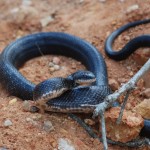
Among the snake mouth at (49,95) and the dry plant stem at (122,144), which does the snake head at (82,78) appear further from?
the dry plant stem at (122,144)

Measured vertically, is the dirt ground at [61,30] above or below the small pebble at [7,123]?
below

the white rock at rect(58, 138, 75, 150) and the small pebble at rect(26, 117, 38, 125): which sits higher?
the small pebble at rect(26, 117, 38, 125)

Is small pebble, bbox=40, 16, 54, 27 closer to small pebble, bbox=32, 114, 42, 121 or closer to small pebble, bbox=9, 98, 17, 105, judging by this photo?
small pebble, bbox=9, 98, 17, 105

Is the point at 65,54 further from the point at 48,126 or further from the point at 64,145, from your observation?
the point at 64,145

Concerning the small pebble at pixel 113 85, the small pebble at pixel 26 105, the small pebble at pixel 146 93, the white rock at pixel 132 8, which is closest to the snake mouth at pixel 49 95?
the small pebble at pixel 26 105

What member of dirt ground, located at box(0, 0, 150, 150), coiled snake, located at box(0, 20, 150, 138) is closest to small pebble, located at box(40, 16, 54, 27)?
dirt ground, located at box(0, 0, 150, 150)

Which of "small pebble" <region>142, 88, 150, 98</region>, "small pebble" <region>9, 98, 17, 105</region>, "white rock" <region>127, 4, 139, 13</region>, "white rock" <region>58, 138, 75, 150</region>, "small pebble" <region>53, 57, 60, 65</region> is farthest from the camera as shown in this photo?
"white rock" <region>127, 4, 139, 13</region>

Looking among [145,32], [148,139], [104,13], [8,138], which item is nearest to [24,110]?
[8,138]
